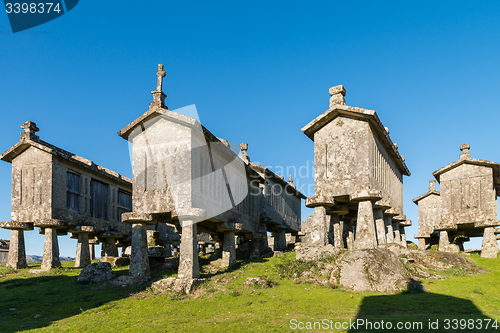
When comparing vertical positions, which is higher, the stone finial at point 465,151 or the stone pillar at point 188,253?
the stone finial at point 465,151

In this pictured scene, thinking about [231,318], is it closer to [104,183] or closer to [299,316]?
[299,316]

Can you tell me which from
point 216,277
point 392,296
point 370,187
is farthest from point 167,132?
point 392,296

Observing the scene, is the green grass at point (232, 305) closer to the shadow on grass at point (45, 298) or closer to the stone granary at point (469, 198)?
the shadow on grass at point (45, 298)

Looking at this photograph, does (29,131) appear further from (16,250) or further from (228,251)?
(228,251)

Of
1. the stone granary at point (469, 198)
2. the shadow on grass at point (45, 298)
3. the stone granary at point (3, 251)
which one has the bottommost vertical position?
the stone granary at point (3, 251)

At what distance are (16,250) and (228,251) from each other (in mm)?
12746

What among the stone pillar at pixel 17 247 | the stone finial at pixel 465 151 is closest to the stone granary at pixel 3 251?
the stone pillar at pixel 17 247

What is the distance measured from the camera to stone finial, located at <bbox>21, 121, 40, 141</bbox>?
2358cm

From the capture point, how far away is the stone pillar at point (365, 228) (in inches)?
712

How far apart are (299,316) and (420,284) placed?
594 cm

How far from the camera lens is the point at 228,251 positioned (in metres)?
20.7

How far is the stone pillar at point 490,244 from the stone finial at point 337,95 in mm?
11415

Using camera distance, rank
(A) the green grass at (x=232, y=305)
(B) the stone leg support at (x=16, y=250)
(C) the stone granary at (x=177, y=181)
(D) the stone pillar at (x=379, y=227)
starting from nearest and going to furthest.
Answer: (A) the green grass at (x=232, y=305), (C) the stone granary at (x=177, y=181), (D) the stone pillar at (x=379, y=227), (B) the stone leg support at (x=16, y=250)

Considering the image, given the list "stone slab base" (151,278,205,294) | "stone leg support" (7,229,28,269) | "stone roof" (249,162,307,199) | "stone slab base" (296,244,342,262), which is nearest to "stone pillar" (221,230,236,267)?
"stone slab base" (296,244,342,262)
